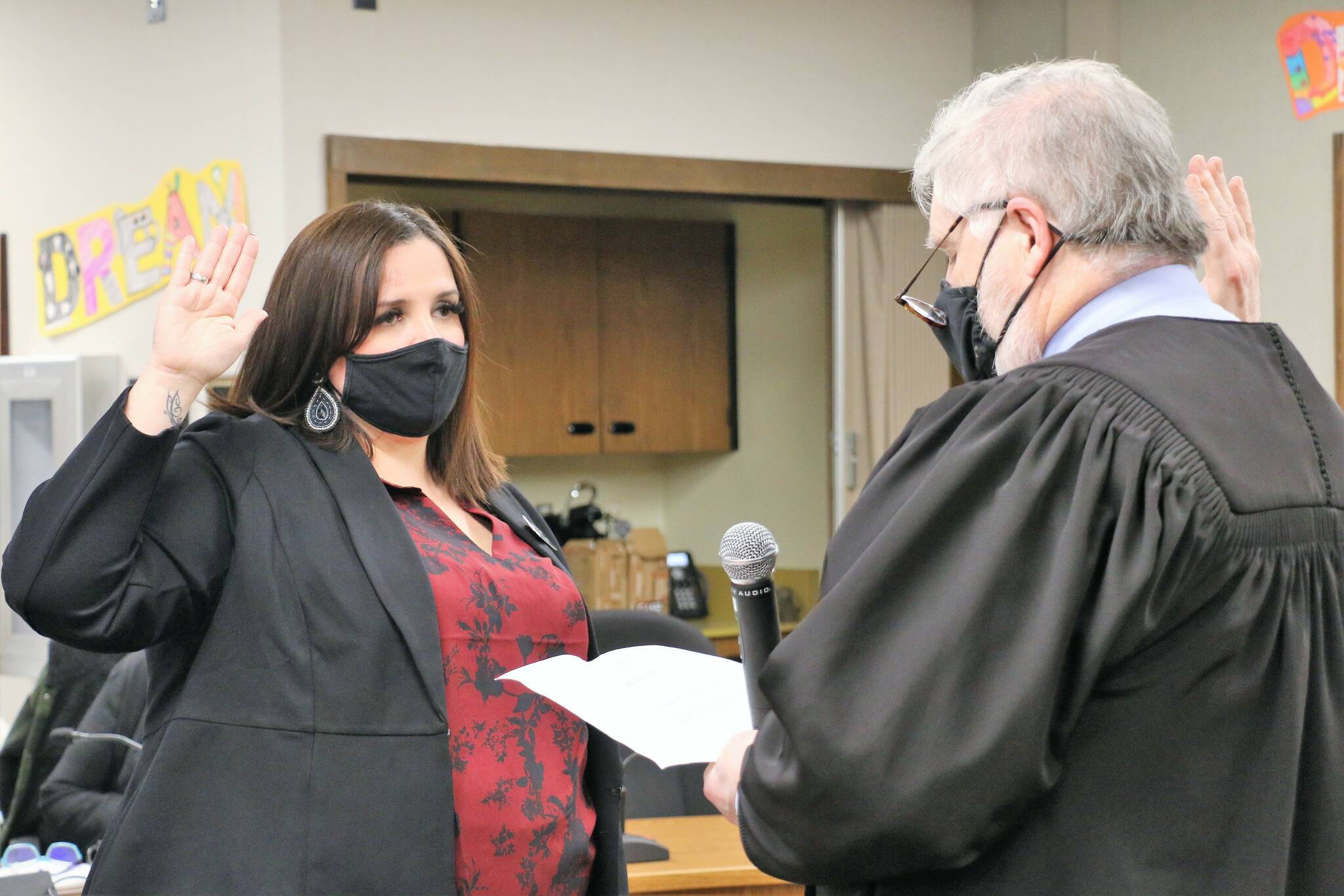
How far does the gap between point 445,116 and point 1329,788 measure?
3.52m

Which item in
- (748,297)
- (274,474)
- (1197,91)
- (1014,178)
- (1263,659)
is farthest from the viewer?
(748,297)

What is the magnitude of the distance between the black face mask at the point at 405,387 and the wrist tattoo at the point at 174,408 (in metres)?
0.24

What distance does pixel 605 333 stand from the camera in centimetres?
574

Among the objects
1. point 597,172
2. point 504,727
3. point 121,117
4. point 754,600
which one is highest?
point 121,117

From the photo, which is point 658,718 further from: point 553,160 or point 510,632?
point 553,160

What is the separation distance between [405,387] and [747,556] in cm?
63

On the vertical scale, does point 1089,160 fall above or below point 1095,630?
above

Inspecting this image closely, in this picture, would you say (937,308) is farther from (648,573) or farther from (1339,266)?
(648,573)

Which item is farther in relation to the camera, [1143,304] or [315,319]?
[315,319]

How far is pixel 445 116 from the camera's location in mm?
3998

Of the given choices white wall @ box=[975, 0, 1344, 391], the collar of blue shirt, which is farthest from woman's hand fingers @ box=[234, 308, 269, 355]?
white wall @ box=[975, 0, 1344, 391]

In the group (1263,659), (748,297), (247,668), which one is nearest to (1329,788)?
(1263,659)

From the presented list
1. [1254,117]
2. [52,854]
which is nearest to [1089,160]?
[52,854]

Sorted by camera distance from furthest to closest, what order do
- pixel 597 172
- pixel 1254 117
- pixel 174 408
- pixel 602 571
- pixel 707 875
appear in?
pixel 602 571, pixel 597 172, pixel 1254 117, pixel 707 875, pixel 174 408
